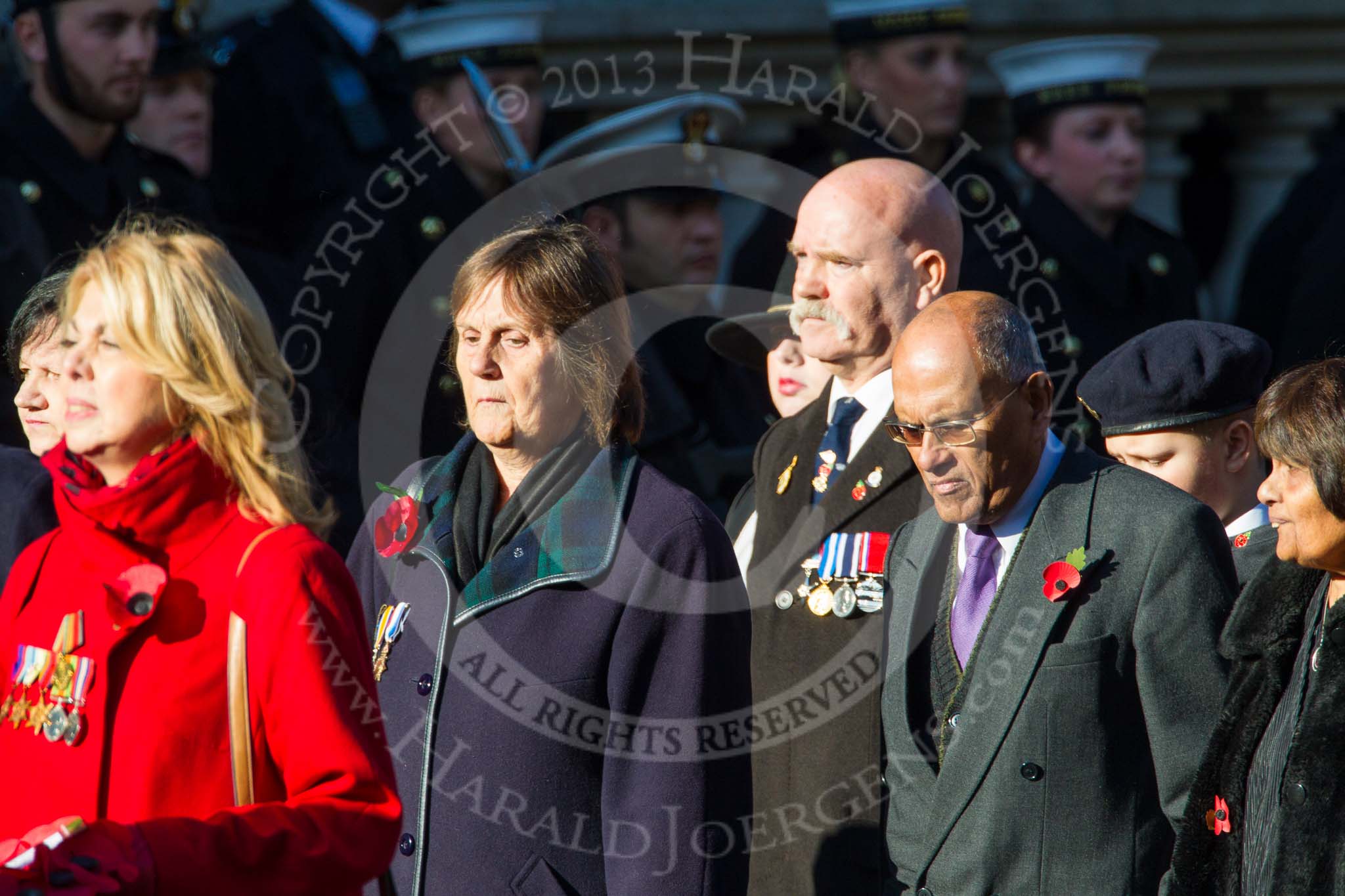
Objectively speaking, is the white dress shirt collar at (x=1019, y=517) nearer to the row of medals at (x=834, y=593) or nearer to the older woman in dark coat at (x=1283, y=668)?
the row of medals at (x=834, y=593)

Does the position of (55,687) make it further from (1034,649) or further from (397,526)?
(1034,649)

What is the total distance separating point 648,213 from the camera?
18.4 ft

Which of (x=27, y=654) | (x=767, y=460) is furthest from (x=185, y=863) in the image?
(x=767, y=460)

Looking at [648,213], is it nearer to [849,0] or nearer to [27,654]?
[849,0]

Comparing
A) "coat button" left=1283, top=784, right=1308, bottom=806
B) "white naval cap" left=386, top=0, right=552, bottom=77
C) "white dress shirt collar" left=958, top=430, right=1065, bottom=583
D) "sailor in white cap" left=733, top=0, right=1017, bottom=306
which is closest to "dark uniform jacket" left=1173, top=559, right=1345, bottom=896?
"coat button" left=1283, top=784, right=1308, bottom=806

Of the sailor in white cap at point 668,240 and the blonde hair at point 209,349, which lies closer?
the blonde hair at point 209,349

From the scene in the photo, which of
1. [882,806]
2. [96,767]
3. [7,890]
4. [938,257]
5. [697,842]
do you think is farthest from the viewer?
[938,257]

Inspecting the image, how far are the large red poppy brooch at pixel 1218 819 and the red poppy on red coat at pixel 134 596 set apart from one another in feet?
5.57

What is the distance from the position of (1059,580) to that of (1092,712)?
23cm

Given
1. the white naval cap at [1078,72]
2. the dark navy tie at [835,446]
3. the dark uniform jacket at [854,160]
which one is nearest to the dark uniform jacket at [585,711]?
the dark navy tie at [835,446]

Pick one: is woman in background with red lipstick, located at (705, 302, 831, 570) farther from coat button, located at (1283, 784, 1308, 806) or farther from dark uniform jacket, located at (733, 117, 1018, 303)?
coat button, located at (1283, 784, 1308, 806)

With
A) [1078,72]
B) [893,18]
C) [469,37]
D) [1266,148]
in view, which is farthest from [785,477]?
[1266,148]

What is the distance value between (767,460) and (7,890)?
2.23 m

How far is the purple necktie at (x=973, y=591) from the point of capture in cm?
326
